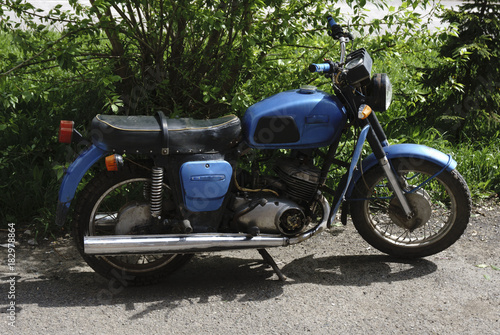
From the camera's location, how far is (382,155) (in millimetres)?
4191

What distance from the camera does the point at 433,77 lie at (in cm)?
636

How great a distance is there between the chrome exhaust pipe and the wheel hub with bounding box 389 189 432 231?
0.75 meters

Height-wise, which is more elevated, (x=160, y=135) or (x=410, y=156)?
(x=160, y=135)

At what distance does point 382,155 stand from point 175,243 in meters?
1.42

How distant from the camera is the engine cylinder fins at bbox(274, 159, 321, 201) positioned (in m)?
4.16

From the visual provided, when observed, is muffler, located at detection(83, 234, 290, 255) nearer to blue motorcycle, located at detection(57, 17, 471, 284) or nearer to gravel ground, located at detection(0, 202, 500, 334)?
blue motorcycle, located at detection(57, 17, 471, 284)

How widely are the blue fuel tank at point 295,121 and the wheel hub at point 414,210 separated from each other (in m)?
0.73

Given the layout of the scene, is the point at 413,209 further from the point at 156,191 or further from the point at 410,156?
the point at 156,191

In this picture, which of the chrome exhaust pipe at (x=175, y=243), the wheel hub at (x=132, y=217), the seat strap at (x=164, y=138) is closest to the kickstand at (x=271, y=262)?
the chrome exhaust pipe at (x=175, y=243)

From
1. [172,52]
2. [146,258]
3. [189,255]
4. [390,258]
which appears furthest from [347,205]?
[172,52]

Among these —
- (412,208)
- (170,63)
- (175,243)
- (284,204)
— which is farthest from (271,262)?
(170,63)

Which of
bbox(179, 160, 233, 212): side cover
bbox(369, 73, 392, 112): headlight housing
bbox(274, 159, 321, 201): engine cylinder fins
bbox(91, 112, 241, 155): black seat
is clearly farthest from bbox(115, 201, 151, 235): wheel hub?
bbox(369, 73, 392, 112): headlight housing

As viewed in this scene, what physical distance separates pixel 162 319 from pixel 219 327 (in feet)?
1.08

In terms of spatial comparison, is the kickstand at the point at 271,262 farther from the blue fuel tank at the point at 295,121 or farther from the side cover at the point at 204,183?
the blue fuel tank at the point at 295,121
